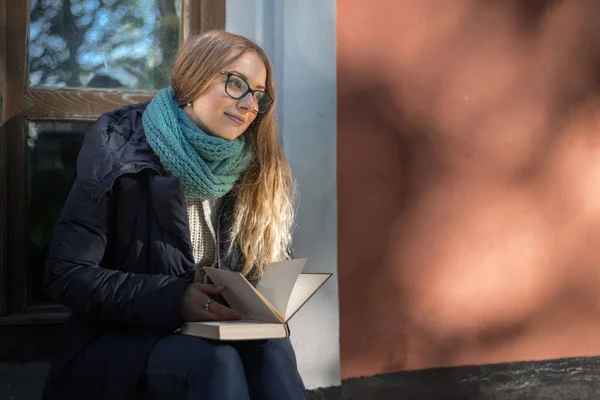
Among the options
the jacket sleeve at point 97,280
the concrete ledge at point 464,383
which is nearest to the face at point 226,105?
the jacket sleeve at point 97,280

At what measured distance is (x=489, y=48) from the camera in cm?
288

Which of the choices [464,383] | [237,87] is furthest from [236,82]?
[464,383]

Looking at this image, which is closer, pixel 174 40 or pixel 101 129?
pixel 101 129

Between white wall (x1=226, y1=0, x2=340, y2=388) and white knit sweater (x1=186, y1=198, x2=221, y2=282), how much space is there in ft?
1.65

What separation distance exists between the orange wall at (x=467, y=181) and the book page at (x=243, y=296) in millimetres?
847

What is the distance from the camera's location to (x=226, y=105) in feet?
6.90

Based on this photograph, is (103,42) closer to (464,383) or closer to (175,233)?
(175,233)

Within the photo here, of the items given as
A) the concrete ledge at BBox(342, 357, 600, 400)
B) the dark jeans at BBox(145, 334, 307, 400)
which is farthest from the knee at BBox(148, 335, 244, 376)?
the concrete ledge at BBox(342, 357, 600, 400)

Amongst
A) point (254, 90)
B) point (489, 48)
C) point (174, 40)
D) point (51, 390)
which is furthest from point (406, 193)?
point (51, 390)

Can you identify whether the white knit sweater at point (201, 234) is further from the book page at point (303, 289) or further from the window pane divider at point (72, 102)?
the window pane divider at point (72, 102)

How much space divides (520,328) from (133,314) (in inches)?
69.3

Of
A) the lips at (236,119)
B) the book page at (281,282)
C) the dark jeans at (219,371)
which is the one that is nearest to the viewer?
the dark jeans at (219,371)

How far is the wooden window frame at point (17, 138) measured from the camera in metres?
2.51

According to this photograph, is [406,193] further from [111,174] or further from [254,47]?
→ [111,174]
